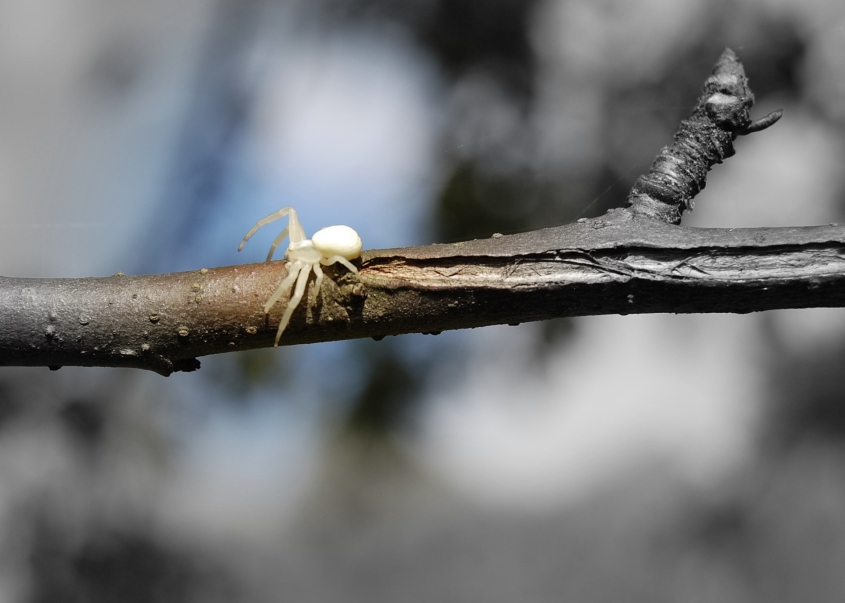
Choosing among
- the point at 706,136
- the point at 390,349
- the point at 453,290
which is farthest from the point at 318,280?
the point at 390,349

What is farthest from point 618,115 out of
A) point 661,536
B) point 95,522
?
point 95,522

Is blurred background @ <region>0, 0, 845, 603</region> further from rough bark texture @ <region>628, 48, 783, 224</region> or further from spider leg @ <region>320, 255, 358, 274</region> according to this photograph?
spider leg @ <region>320, 255, 358, 274</region>

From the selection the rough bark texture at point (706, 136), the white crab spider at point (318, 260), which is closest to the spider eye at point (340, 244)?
the white crab spider at point (318, 260)

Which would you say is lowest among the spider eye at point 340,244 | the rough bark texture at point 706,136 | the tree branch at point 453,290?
the tree branch at point 453,290

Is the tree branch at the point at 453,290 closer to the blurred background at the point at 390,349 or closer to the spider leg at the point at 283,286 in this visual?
the spider leg at the point at 283,286

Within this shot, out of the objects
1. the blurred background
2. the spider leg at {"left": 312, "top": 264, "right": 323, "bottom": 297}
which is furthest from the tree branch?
the blurred background

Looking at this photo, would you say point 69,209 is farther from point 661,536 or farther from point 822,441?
point 822,441
